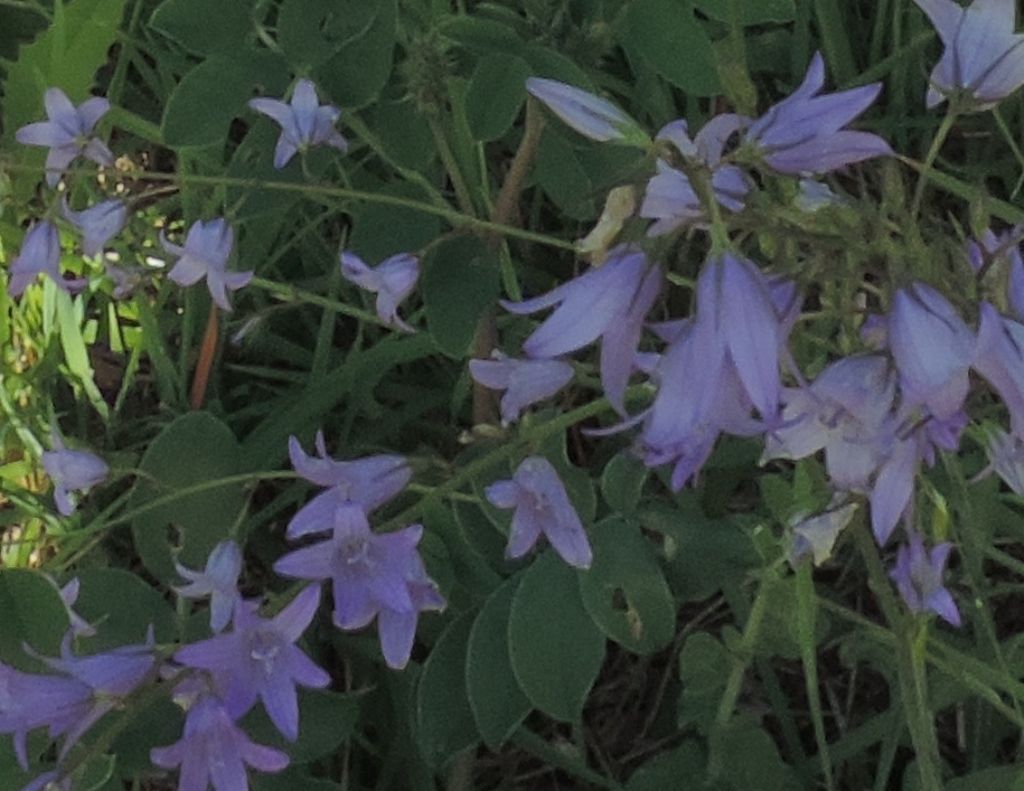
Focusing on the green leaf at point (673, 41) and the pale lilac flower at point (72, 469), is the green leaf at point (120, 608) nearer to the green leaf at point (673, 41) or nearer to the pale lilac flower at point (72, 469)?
the pale lilac flower at point (72, 469)

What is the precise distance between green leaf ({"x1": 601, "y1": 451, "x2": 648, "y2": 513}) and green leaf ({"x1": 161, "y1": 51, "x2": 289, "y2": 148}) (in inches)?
12.6

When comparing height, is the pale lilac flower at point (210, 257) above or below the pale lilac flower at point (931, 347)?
below

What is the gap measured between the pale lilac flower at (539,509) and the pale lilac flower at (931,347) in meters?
0.27

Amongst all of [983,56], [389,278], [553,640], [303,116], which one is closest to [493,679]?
[553,640]

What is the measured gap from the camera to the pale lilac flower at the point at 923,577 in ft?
2.33

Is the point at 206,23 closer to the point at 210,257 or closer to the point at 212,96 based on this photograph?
the point at 212,96

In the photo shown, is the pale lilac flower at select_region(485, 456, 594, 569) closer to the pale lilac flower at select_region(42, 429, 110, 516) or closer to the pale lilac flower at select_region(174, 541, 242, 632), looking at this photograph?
the pale lilac flower at select_region(174, 541, 242, 632)

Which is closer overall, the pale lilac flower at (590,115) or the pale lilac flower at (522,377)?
the pale lilac flower at (590,115)

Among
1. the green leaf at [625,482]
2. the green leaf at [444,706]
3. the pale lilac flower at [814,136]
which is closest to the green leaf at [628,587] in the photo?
the green leaf at [625,482]

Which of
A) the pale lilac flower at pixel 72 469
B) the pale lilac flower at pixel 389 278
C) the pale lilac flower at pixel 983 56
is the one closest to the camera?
the pale lilac flower at pixel 983 56

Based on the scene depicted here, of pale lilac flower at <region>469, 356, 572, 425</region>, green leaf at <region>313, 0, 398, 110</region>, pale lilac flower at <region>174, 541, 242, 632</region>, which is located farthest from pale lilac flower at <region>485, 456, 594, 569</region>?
green leaf at <region>313, 0, 398, 110</region>

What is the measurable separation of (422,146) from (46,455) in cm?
32

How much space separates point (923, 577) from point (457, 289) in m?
0.31

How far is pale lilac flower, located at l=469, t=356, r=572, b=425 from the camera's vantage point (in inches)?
29.3
